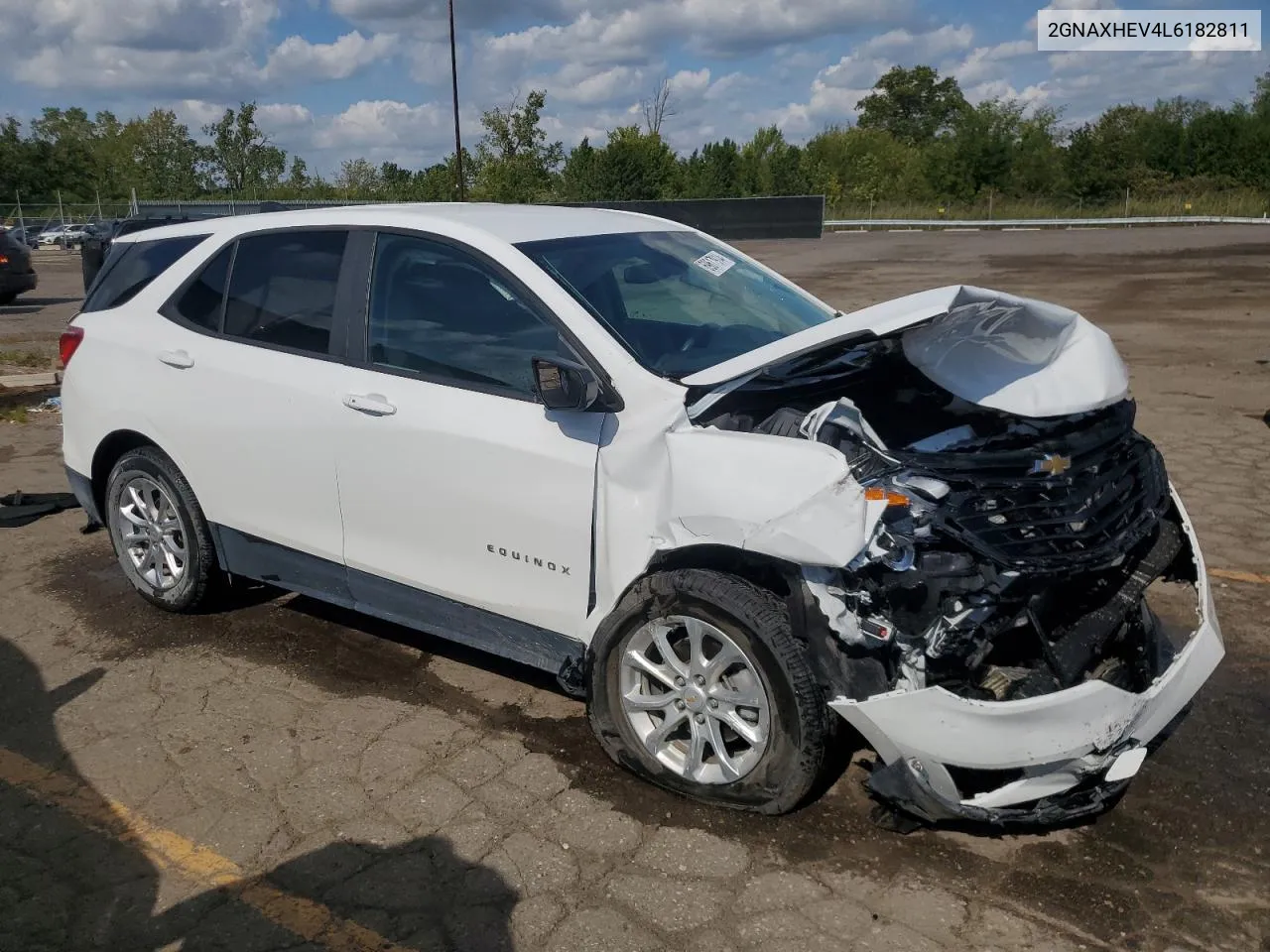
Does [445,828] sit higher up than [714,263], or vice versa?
[714,263]

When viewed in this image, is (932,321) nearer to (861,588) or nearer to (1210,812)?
(861,588)

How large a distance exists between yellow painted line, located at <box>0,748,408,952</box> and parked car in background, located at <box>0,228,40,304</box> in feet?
55.3

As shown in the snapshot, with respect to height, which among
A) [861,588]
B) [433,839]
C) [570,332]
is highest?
[570,332]

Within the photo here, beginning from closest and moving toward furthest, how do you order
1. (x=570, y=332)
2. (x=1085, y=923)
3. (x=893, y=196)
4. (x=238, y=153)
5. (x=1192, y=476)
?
(x=1085, y=923) < (x=570, y=332) < (x=1192, y=476) < (x=238, y=153) < (x=893, y=196)

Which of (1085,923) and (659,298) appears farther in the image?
(659,298)

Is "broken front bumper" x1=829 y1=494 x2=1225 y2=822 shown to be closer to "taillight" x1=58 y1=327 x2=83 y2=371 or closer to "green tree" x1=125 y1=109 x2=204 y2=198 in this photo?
"taillight" x1=58 y1=327 x2=83 y2=371

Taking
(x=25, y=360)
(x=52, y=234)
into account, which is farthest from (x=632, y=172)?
(x=25, y=360)

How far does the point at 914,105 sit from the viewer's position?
86188 millimetres

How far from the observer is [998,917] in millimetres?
2822

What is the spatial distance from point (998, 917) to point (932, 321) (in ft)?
5.62

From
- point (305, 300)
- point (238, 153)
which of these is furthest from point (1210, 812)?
point (238, 153)

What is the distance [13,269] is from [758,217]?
12828mm

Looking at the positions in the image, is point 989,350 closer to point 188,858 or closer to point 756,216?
point 188,858

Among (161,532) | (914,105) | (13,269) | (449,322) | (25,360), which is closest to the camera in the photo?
(449,322)
